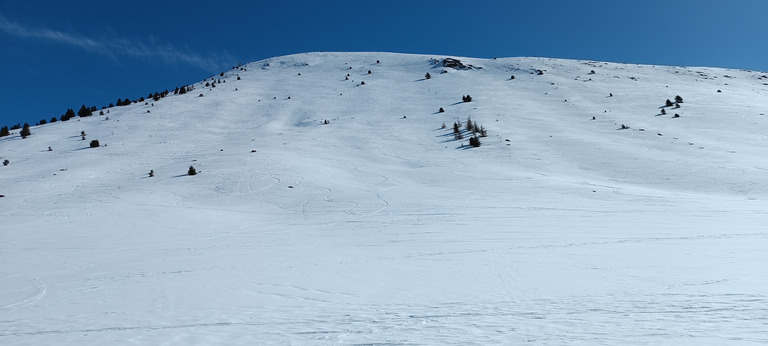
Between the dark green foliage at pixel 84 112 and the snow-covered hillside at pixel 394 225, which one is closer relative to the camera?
the snow-covered hillside at pixel 394 225

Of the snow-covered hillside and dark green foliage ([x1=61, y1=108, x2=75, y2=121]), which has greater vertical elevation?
dark green foliage ([x1=61, y1=108, x2=75, y2=121])

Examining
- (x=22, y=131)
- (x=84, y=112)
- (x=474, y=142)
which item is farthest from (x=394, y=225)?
(x=84, y=112)

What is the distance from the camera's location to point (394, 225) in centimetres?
776

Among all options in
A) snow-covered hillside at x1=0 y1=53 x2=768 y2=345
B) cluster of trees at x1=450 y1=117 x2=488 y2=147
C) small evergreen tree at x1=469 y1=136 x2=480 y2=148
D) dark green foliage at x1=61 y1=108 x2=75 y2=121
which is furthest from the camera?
dark green foliage at x1=61 y1=108 x2=75 y2=121

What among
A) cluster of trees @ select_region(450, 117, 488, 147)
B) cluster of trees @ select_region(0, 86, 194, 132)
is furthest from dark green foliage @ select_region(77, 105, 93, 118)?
cluster of trees @ select_region(450, 117, 488, 147)

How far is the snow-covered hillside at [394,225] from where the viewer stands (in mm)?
3758

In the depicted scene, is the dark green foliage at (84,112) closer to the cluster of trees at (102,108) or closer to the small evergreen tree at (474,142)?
the cluster of trees at (102,108)

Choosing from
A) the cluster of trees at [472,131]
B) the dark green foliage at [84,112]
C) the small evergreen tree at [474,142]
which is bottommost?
the small evergreen tree at [474,142]

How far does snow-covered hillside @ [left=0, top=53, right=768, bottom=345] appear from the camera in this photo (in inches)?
148

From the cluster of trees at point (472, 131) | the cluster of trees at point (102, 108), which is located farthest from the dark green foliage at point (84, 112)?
the cluster of trees at point (472, 131)

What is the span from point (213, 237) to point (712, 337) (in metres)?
6.41

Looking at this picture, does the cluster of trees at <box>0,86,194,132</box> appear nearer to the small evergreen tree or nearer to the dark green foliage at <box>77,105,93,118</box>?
the dark green foliage at <box>77,105,93,118</box>

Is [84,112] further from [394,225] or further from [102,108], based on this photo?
[394,225]

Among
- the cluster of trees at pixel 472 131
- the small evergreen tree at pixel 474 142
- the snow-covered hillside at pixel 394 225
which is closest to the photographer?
the snow-covered hillside at pixel 394 225
